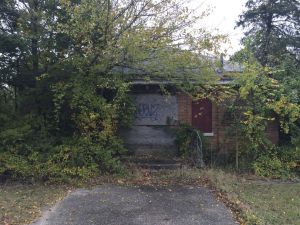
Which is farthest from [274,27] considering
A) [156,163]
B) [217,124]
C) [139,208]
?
[139,208]

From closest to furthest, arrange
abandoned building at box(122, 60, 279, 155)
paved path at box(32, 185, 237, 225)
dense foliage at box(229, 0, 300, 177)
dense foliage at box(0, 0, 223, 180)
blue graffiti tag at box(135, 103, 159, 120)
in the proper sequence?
1. paved path at box(32, 185, 237, 225)
2. dense foliage at box(0, 0, 223, 180)
3. dense foliage at box(229, 0, 300, 177)
4. abandoned building at box(122, 60, 279, 155)
5. blue graffiti tag at box(135, 103, 159, 120)

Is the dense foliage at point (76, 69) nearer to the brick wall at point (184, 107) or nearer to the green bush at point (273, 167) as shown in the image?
the brick wall at point (184, 107)

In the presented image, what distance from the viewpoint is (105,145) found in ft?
37.1

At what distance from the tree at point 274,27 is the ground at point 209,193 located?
13481mm

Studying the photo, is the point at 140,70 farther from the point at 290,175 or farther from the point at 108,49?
the point at 290,175

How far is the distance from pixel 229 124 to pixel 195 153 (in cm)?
194

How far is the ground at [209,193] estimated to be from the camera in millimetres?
7094

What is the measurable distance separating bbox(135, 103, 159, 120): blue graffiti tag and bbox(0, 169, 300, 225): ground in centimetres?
277

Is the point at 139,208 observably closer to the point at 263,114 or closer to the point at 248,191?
the point at 248,191

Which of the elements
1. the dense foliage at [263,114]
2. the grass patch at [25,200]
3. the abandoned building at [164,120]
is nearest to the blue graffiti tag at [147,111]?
the abandoned building at [164,120]

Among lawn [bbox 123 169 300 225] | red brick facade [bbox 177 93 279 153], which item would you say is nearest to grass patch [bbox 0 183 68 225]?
lawn [bbox 123 169 300 225]

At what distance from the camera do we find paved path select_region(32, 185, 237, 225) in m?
6.78

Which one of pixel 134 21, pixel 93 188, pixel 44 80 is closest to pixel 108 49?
pixel 134 21

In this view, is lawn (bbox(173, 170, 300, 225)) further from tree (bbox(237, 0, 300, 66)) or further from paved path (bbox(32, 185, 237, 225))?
tree (bbox(237, 0, 300, 66))
